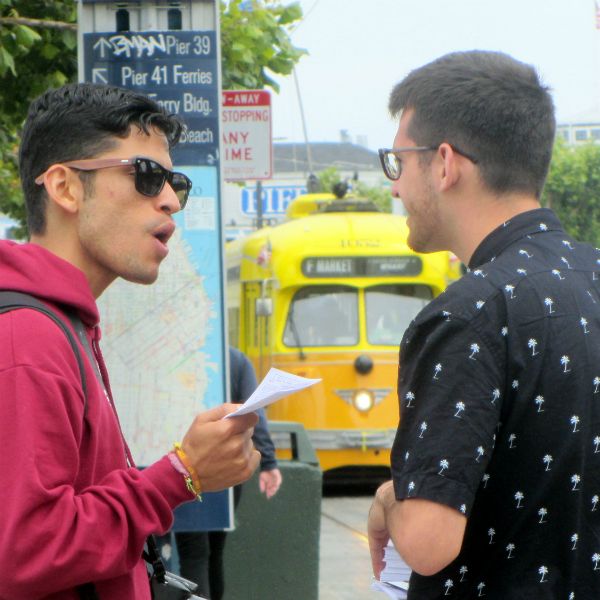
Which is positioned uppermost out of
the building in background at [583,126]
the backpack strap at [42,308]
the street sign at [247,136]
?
the building in background at [583,126]

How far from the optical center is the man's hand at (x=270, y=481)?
23.8ft

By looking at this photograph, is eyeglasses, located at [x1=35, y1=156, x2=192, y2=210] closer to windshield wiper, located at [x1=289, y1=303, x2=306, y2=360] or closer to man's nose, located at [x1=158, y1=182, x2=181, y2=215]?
man's nose, located at [x1=158, y1=182, x2=181, y2=215]

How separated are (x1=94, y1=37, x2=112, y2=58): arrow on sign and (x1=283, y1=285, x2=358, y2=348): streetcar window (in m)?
10.6

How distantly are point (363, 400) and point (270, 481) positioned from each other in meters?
8.71

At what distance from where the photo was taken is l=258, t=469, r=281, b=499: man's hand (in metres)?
7.25

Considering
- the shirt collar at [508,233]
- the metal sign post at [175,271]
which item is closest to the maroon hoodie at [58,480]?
the shirt collar at [508,233]

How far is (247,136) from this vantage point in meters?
12.5

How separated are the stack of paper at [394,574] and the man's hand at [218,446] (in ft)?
1.30

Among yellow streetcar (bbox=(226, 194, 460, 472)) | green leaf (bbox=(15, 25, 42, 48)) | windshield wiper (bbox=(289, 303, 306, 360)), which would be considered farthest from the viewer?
windshield wiper (bbox=(289, 303, 306, 360))

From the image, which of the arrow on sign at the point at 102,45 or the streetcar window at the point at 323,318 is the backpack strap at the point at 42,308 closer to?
the arrow on sign at the point at 102,45

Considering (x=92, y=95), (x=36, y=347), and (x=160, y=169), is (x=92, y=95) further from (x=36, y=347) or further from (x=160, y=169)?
(x=36, y=347)

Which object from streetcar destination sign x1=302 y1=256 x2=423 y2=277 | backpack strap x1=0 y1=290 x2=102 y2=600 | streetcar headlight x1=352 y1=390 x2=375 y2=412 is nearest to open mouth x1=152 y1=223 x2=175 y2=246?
backpack strap x1=0 y1=290 x2=102 y2=600

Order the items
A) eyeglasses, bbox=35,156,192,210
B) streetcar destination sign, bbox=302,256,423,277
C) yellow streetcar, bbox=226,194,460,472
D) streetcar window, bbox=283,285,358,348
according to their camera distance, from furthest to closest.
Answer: streetcar destination sign, bbox=302,256,423,277 < streetcar window, bbox=283,285,358,348 < yellow streetcar, bbox=226,194,460,472 < eyeglasses, bbox=35,156,192,210

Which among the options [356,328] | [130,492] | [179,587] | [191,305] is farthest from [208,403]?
[356,328]
